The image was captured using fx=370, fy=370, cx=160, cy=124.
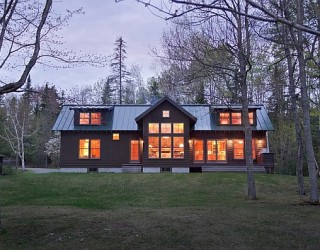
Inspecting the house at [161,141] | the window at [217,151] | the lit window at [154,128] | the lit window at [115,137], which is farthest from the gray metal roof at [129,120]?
the lit window at [154,128]

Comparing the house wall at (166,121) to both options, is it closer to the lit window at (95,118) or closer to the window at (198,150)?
the window at (198,150)

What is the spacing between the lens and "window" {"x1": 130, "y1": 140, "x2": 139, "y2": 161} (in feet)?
89.6

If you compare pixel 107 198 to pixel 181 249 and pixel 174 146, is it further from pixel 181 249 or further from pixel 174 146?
pixel 174 146

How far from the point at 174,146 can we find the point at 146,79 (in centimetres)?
2201

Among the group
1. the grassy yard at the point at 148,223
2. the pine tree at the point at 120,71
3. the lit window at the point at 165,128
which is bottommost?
the grassy yard at the point at 148,223

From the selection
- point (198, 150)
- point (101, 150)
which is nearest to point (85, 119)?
point (101, 150)

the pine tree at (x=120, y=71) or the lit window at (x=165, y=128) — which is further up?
the pine tree at (x=120, y=71)

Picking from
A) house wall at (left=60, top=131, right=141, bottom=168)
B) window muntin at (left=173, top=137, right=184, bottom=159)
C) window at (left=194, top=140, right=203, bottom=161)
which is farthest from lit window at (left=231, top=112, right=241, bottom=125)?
house wall at (left=60, top=131, right=141, bottom=168)

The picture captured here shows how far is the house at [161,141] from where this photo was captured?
85.7ft

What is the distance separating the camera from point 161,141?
85.9 feet

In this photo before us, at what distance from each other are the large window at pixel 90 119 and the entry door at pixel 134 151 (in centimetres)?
297

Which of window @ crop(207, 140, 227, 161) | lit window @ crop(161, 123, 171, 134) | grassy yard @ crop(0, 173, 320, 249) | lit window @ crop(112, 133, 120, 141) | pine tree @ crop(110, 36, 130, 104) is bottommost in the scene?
grassy yard @ crop(0, 173, 320, 249)

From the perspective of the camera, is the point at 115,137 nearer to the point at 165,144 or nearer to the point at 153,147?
the point at 153,147

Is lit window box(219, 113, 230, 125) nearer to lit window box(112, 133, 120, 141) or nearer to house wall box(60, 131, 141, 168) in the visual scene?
house wall box(60, 131, 141, 168)
